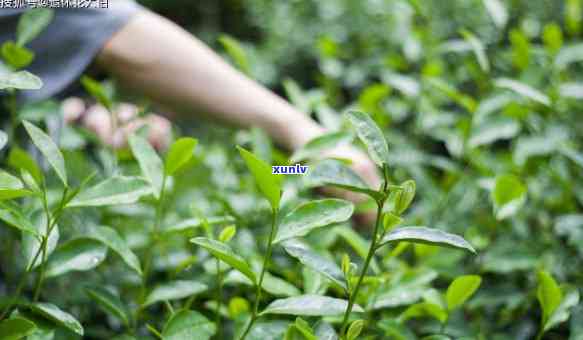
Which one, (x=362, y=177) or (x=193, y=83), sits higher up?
(x=193, y=83)

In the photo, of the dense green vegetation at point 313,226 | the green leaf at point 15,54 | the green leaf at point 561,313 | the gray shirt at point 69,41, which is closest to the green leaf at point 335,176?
the dense green vegetation at point 313,226

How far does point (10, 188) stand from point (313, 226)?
0.29m

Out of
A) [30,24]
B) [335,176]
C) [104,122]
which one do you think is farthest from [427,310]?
[104,122]

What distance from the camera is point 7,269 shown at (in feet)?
3.24

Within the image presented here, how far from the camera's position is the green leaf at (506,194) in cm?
95

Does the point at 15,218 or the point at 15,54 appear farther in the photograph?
the point at 15,54

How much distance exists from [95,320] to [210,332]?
0.39 metres

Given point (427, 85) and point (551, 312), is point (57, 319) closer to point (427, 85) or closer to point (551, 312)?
point (551, 312)

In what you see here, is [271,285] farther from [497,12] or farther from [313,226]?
[497,12]

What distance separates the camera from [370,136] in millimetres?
665

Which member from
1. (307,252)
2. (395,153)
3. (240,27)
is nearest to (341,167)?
(307,252)

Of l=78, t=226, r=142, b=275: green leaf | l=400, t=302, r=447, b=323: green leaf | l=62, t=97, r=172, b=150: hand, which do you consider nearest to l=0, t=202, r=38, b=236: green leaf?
l=78, t=226, r=142, b=275: green leaf

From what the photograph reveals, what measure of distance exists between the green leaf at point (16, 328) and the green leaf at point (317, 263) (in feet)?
0.84

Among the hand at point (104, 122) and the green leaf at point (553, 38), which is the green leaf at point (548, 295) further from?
the hand at point (104, 122)
